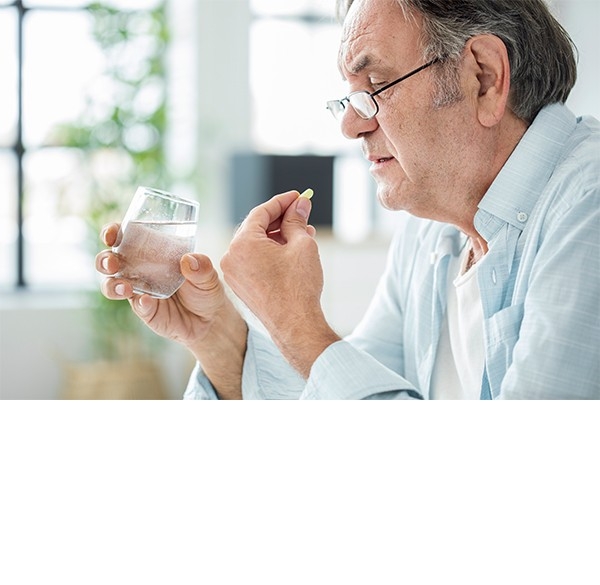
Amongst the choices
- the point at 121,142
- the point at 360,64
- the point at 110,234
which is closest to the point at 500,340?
the point at 360,64

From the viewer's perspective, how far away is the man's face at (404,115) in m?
1.28

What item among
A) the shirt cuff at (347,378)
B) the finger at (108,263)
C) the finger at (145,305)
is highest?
the finger at (108,263)

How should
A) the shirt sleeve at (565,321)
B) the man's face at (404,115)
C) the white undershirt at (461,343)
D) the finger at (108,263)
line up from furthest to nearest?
the white undershirt at (461,343) → the man's face at (404,115) → the finger at (108,263) → the shirt sleeve at (565,321)

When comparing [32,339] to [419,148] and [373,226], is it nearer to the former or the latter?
[373,226]

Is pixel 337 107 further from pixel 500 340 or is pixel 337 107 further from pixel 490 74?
pixel 500 340

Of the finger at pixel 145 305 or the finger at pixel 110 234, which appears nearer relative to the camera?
the finger at pixel 110 234

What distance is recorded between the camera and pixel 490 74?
4.25ft

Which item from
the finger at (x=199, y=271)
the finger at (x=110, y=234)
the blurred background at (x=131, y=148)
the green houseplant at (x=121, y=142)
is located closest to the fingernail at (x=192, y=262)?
the finger at (x=199, y=271)

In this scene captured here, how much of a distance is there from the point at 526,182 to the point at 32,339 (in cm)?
423

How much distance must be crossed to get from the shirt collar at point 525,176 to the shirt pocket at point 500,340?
0.44 ft

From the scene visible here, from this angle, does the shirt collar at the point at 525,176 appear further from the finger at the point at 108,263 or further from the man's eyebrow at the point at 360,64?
the finger at the point at 108,263

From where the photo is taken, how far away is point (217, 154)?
500cm

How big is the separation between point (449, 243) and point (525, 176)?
268 mm
